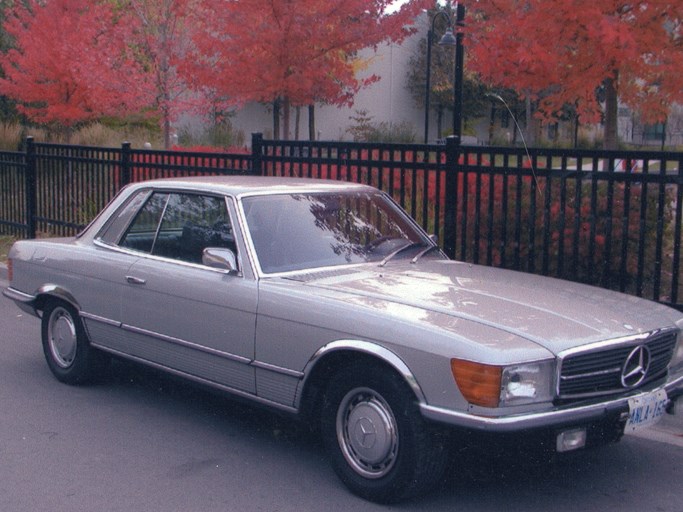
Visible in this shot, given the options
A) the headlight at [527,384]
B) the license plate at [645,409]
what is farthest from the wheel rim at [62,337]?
the license plate at [645,409]

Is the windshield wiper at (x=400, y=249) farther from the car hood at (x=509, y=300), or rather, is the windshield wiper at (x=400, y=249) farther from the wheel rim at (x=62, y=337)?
the wheel rim at (x=62, y=337)

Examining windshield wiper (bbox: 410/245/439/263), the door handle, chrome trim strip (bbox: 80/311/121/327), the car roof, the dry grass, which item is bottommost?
chrome trim strip (bbox: 80/311/121/327)

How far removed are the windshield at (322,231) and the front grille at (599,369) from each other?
5.81 feet

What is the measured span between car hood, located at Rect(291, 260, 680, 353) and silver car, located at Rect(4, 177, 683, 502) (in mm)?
17

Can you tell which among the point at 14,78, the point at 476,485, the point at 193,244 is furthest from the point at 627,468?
the point at 14,78

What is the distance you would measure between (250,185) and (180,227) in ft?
1.79

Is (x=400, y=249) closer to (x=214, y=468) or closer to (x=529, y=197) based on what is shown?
(x=214, y=468)

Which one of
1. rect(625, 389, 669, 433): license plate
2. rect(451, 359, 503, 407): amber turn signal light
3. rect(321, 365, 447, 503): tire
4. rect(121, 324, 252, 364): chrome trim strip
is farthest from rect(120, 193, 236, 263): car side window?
rect(625, 389, 669, 433): license plate

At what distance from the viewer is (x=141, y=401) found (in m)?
6.55

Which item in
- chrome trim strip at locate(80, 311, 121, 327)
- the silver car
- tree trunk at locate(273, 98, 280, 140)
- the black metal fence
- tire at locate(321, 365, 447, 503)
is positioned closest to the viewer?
the silver car

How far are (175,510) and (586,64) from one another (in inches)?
254

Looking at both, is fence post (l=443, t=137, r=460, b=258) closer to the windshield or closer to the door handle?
the windshield

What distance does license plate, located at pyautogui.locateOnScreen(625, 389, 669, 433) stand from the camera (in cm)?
445

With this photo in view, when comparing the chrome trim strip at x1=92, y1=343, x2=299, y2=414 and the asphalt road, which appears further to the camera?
the chrome trim strip at x1=92, y1=343, x2=299, y2=414
